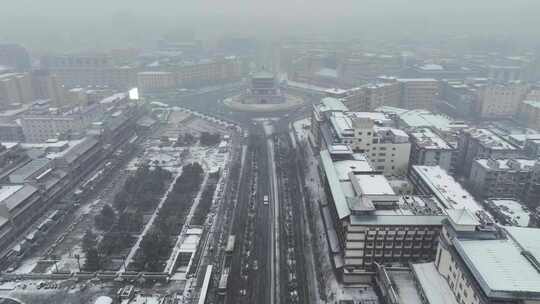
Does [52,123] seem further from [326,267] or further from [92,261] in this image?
[326,267]

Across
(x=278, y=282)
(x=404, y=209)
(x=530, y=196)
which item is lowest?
(x=278, y=282)

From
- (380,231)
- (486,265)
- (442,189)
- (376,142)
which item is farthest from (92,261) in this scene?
(442,189)

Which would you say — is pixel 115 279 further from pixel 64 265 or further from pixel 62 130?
pixel 62 130

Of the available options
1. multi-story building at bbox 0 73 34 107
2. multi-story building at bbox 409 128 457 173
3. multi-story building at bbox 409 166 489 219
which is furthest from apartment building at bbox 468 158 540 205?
multi-story building at bbox 0 73 34 107

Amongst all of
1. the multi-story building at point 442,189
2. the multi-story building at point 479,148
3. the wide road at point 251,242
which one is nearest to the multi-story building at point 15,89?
the wide road at point 251,242

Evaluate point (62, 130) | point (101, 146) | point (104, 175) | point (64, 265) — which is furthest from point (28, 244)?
point (62, 130)

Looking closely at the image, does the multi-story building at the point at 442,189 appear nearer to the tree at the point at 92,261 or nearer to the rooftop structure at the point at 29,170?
the tree at the point at 92,261

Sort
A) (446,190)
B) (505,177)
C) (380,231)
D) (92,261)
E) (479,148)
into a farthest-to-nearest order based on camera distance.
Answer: (479,148) < (505,177) < (446,190) < (92,261) < (380,231)
